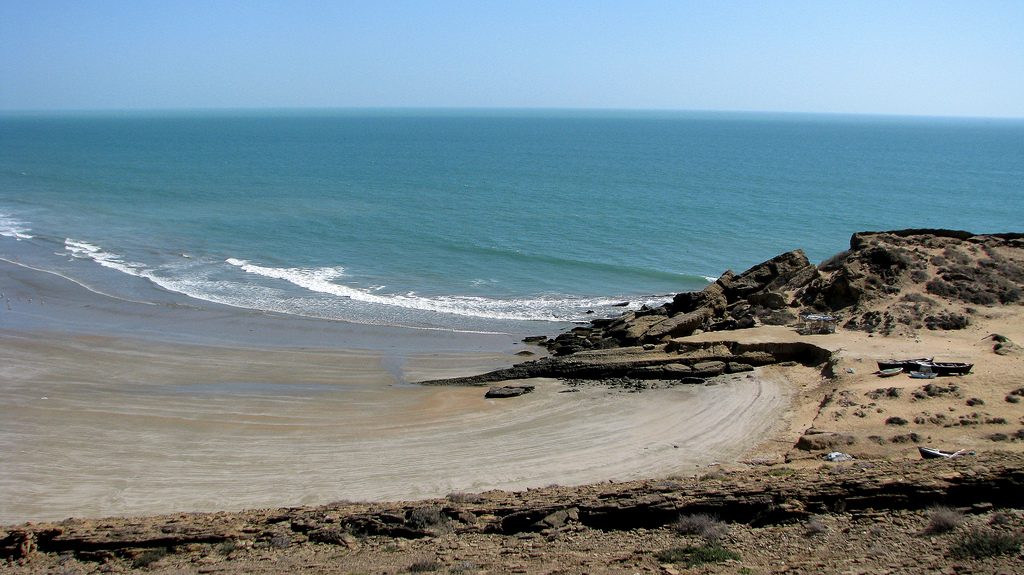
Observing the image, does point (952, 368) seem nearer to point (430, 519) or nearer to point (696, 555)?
point (696, 555)

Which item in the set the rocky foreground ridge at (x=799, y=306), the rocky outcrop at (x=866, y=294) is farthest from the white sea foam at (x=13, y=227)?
the rocky outcrop at (x=866, y=294)

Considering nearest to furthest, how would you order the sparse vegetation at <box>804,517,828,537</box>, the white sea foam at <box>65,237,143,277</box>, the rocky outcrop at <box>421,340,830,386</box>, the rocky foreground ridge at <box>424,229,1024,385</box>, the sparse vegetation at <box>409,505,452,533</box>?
the sparse vegetation at <box>804,517,828,537</box>, the sparse vegetation at <box>409,505,452,533</box>, the rocky outcrop at <box>421,340,830,386</box>, the rocky foreground ridge at <box>424,229,1024,385</box>, the white sea foam at <box>65,237,143,277</box>

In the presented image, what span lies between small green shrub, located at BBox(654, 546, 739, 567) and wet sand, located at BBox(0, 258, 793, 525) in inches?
221

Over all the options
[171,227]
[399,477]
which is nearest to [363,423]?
[399,477]

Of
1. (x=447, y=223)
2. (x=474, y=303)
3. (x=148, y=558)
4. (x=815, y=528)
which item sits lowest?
(x=474, y=303)

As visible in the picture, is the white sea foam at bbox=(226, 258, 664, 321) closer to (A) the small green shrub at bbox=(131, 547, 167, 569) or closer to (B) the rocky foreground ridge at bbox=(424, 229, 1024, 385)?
(B) the rocky foreground ridge at bbox=(424, 229, 1024, 385)

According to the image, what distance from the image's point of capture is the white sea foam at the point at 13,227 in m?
45.2

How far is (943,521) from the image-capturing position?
881 centimetres

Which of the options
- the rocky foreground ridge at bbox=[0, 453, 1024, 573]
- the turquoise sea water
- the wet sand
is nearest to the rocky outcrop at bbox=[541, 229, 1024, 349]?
the wet sand

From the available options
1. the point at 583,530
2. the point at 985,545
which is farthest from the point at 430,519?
the point at 985,545

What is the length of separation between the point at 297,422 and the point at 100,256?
2853cm

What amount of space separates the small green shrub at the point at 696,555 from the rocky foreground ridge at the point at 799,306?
41.0 feet

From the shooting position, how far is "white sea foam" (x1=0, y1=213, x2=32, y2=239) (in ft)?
148

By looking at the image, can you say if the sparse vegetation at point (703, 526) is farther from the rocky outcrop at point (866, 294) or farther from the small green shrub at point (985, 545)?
the rocky outcrop at point (866, 294)
